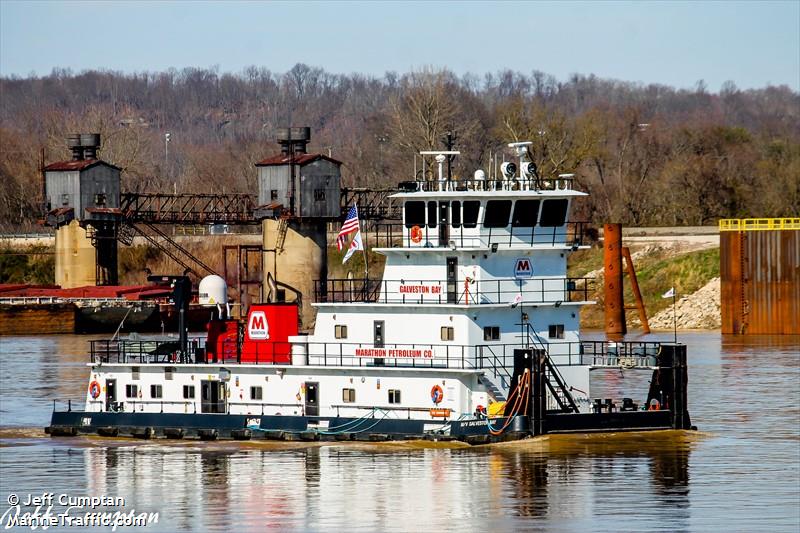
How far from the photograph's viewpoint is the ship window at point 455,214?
155 ft

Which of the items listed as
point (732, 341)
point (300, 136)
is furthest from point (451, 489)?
point (300, 136)

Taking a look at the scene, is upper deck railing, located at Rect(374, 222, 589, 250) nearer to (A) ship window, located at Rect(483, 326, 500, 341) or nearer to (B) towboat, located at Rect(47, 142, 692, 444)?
(B) towboat, located at Rect(47, 142, 692, 444)

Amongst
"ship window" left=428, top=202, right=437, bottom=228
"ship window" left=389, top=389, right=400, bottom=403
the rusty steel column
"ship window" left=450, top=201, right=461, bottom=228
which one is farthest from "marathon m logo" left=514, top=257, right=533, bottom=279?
the rusty steel column

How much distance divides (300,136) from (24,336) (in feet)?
67.7

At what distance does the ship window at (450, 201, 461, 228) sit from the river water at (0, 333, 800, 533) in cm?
644

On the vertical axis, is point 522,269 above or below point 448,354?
above

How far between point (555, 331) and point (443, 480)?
743 cm

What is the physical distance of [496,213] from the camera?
155ft

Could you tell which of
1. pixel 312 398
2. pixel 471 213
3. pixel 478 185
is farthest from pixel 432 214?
pixel 312 398

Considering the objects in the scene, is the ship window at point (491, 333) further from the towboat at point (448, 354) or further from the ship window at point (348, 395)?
the ship window at point (348, 395)

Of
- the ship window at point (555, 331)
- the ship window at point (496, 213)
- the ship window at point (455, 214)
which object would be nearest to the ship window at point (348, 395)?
the ship window at point (455, 214)

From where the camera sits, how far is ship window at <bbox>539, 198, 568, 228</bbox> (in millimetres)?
47781

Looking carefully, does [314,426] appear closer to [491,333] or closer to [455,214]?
[491,333]

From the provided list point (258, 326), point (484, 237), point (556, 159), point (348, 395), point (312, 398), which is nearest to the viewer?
point (348, 395)
